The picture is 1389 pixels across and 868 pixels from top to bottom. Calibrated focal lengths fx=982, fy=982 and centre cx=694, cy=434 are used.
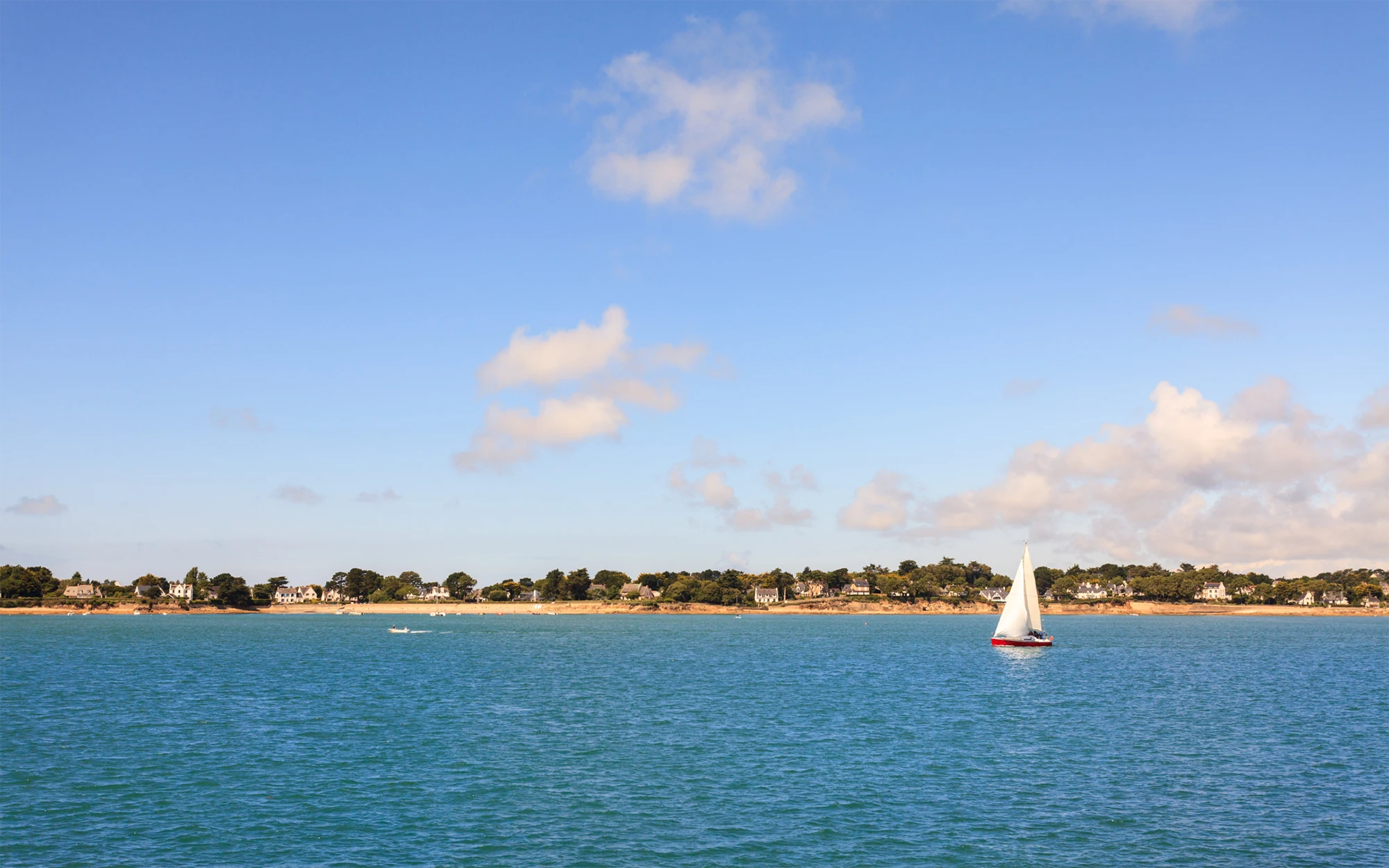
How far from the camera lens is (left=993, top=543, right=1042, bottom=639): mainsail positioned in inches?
6063

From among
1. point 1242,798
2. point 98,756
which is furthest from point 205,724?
point 1242,798

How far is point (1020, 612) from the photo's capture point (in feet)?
520

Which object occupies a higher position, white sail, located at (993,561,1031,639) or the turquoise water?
white sail, located at (993,561,1031,639)

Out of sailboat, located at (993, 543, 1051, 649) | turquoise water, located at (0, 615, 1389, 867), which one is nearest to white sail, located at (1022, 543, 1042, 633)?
sailboat, located at (993, 543, 1051, 649)

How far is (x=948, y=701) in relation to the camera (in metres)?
88.7

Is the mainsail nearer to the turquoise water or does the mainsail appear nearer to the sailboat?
the sailboat

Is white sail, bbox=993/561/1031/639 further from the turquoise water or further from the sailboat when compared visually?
the turquoise water

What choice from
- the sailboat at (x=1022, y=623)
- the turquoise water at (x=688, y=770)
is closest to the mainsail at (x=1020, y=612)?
the sailboat at (x=1022, y=623)

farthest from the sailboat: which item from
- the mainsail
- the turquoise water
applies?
the turquoise water

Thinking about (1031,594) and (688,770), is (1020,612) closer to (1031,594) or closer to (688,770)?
(1031,594)

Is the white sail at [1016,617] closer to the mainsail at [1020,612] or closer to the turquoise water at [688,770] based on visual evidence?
the mainsail at [1020,612]

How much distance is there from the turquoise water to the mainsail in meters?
42.8

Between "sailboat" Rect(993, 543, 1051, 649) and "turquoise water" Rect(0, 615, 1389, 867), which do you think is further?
"sailboat" Rect(993, 543, 1051, 649)

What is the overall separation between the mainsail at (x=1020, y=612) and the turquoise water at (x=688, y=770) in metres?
42.8
